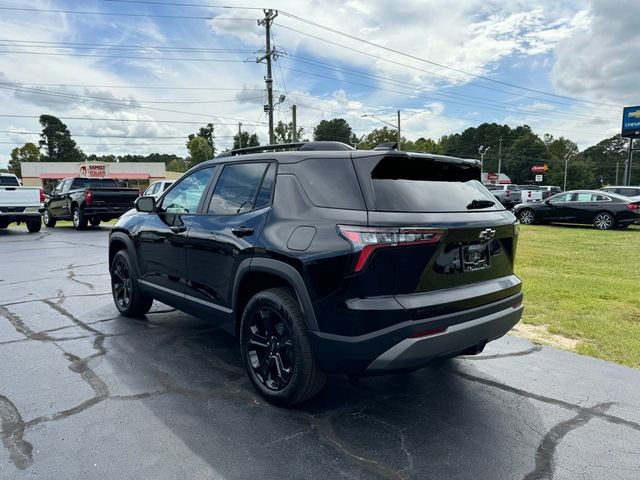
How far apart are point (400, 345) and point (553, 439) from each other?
1208 millimetres

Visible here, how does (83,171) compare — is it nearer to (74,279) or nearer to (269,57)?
(269,57)

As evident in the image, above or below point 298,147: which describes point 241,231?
below

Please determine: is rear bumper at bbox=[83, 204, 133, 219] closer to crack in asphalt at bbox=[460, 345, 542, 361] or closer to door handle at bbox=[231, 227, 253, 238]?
door handle at bbox=[231, 227, 253, 238]

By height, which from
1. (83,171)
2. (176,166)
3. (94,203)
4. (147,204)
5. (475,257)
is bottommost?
(94,203)

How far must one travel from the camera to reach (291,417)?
3047 millimetres

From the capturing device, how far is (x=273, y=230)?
10.3ft

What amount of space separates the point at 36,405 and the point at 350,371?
2.27m

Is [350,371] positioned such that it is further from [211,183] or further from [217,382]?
[211,183]

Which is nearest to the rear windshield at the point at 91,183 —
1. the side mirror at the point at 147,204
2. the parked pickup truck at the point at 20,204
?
the parked pickup truck at the point at 20,204

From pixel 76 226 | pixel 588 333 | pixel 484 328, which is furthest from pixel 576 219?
pixel 76 226

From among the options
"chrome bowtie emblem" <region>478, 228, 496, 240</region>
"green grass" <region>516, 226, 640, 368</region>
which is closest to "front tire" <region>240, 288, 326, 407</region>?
"chrome bowtie emblem" <region>478, 228, 496, 240</region>

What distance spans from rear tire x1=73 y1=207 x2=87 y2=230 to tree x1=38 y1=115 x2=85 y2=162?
103 meters

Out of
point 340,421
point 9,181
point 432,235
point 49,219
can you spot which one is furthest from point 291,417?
point 9,181

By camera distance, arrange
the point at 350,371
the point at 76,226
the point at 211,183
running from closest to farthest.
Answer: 1. the point at 350,371
2. the point at 211,183
3. the point at 76,226
